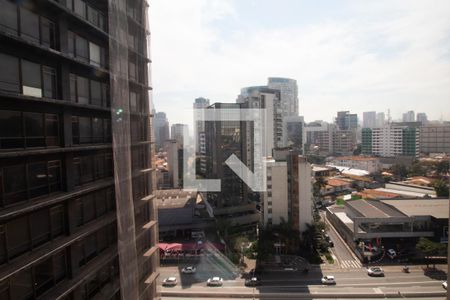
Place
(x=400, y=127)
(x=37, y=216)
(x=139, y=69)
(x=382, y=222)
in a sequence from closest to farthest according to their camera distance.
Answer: (x=37, y=216) → (x=139, y=69) → (x=382, y=222) → (x=400, y=127)

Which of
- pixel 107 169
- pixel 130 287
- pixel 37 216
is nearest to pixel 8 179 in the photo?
pixel 37 216

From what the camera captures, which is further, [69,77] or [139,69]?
[139,69]

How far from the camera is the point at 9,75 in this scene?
191 cm

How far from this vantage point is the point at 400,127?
25.2 metres

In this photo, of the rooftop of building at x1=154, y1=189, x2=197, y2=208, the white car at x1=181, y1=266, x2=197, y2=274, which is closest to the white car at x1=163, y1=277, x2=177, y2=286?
the white car at x1=181, y1=266, x2=197, y2=274

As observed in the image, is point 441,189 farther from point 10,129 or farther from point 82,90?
point 10,129

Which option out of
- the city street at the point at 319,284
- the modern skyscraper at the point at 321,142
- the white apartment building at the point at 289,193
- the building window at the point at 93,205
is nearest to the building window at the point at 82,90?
the building window at the point at 93,205

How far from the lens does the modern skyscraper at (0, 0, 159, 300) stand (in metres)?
1.93

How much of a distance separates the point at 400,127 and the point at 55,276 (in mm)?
28134

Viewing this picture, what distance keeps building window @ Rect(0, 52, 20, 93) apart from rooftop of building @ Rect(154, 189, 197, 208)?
849cm

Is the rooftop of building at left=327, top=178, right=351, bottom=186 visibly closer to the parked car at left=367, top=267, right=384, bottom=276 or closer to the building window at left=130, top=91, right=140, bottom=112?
the parked car at left=367, top=267, right=384, bottom=276

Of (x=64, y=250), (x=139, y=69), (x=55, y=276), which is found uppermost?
(x=139, y=69)

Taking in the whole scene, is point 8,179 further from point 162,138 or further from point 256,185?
point 162,138

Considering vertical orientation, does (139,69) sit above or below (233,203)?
above
